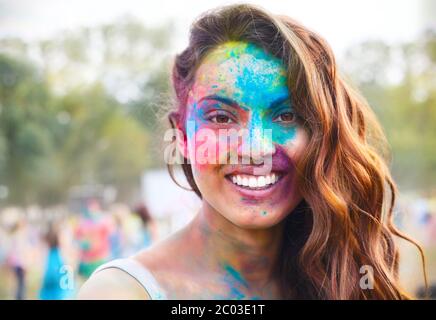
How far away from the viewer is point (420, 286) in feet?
11.7

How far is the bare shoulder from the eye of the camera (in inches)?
48.9

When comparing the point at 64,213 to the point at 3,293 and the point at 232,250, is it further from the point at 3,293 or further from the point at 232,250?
the point at 232,250

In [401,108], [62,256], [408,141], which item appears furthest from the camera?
[408,141]

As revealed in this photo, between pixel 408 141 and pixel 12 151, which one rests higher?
pixel 408 141

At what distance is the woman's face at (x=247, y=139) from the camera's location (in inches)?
52.7

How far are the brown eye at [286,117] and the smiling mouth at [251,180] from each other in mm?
150

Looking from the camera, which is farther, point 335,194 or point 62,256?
point 62,256

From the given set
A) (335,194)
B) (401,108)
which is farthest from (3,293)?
(401,108)

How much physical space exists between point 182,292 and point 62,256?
2.36 m

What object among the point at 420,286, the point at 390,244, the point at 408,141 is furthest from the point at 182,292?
the point at 408,141

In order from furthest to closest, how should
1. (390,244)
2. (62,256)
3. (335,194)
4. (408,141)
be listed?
(408,141), (62,256), (390,244), (335,194)
